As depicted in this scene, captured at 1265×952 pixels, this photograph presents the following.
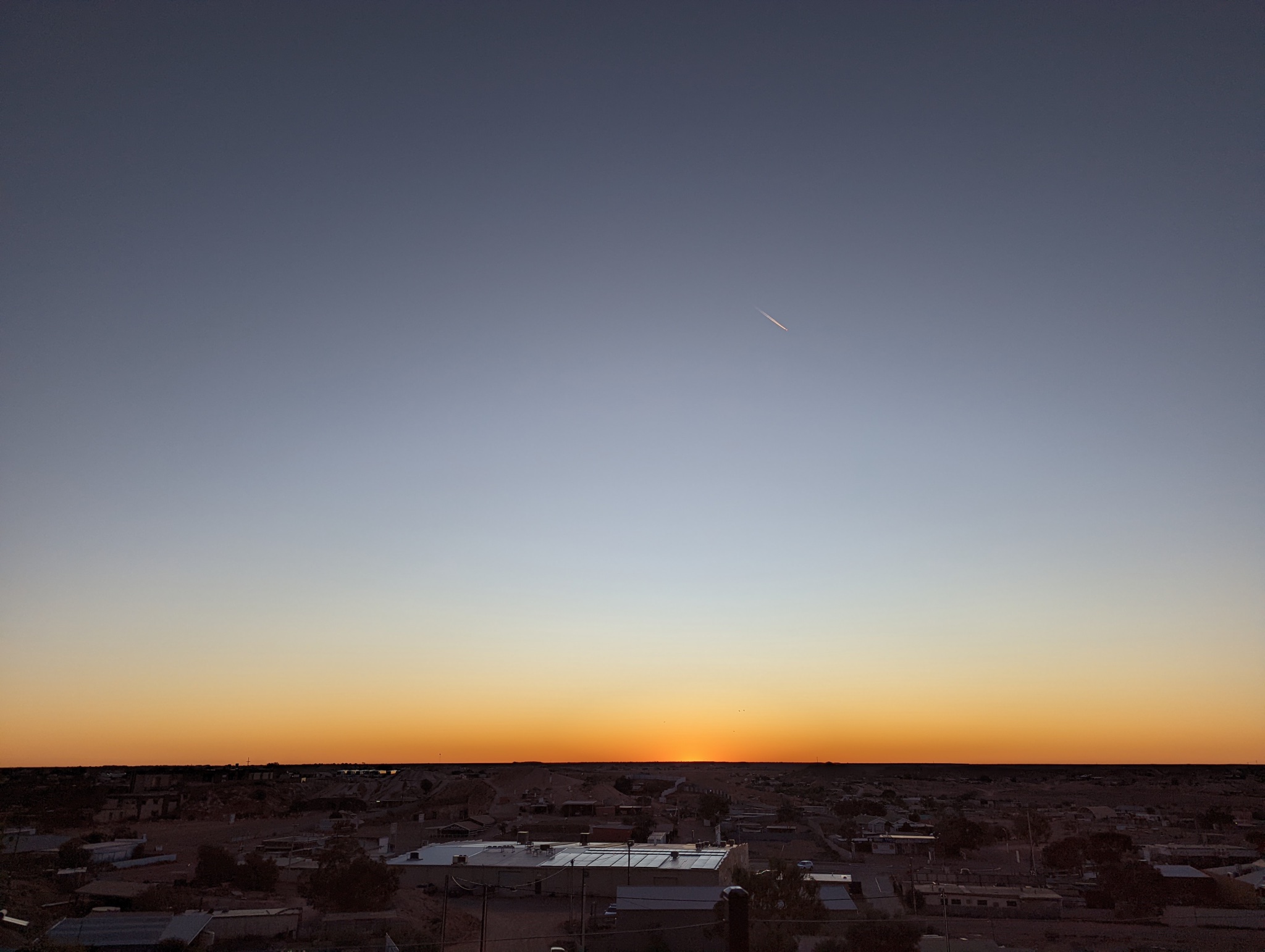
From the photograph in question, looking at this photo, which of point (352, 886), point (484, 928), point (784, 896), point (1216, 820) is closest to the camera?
point (484, 928)

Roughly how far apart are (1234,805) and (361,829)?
227 feet

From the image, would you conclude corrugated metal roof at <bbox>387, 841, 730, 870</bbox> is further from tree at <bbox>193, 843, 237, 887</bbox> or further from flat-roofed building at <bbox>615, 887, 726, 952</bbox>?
tree at <bbox>193, 843, 237, 887</bbox>

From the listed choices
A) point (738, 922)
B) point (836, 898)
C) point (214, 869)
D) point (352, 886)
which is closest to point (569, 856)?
point (352, 886)

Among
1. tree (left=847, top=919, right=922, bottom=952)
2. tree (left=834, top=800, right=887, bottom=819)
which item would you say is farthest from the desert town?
tree (left=834, top=800, right=887, bottom=819)

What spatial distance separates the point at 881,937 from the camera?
2334 cm

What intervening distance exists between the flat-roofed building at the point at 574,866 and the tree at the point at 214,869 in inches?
254

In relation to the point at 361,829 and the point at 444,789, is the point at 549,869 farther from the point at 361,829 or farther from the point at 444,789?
the point at 444,789

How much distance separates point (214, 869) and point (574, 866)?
49.7 feet

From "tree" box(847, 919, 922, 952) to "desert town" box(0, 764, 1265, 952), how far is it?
72 mm

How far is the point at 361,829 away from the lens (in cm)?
5816

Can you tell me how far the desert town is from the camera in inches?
966

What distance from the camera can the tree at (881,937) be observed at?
894 inches

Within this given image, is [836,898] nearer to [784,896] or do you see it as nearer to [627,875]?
[784,896]

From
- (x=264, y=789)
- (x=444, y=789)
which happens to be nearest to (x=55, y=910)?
(x=444, y=789)
